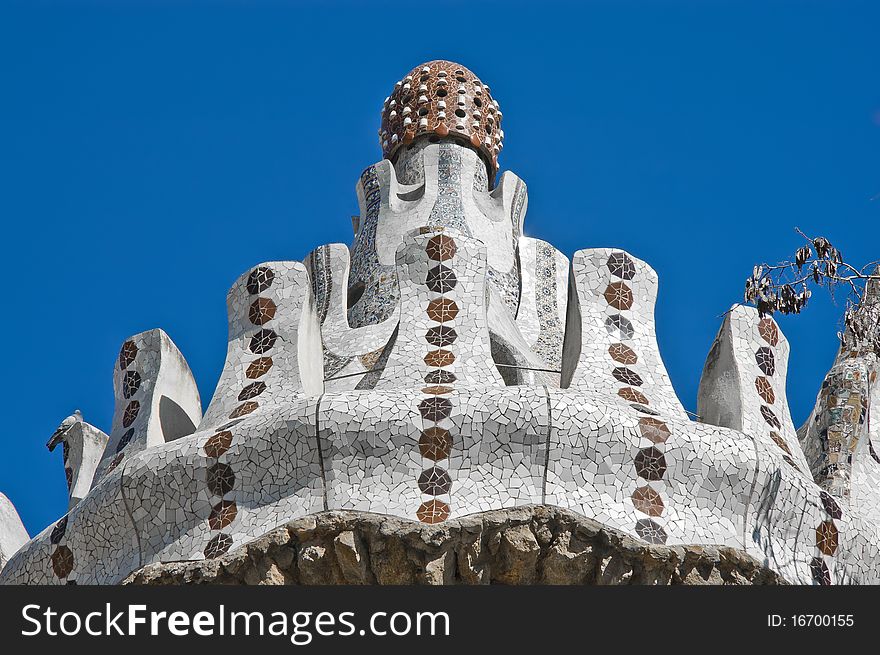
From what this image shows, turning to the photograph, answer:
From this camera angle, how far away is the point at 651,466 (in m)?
11.2

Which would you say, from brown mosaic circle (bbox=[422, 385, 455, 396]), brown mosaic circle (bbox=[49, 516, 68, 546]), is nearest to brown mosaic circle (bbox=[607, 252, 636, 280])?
brown mosaic circle (bbox=[422, 385, 455, 396])

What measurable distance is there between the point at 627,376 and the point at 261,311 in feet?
7.18

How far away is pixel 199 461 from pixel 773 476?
306cm

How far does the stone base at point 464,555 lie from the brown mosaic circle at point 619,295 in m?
1.95

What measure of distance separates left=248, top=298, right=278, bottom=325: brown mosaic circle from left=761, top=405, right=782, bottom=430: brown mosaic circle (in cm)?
289

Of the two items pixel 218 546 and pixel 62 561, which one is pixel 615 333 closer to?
pixel 218 546

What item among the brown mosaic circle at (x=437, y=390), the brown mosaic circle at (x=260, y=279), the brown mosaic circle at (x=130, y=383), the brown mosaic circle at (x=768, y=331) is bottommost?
the brown mosaic circle at (x=437, y=390)

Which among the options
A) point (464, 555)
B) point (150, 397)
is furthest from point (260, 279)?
point (464, 555)

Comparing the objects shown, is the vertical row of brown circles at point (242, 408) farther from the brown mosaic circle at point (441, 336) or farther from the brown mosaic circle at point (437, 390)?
the brown mosaic circle at point (437, 390)

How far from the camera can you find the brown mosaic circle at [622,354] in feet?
40.1

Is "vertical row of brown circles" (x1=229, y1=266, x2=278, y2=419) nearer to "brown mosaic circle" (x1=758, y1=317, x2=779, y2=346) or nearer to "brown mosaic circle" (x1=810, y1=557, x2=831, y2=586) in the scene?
"brown mosaic circle" (x1=758, y1=317, x2=779, y2=346)

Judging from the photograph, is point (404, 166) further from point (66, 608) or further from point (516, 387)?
point (66, 608)

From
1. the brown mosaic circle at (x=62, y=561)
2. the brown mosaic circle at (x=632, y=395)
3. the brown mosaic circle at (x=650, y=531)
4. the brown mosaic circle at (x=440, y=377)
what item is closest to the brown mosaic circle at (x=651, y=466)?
the brown mosaic circle at (x=650, y=531)

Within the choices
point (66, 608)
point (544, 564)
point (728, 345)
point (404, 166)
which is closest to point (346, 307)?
point (404, 166)
